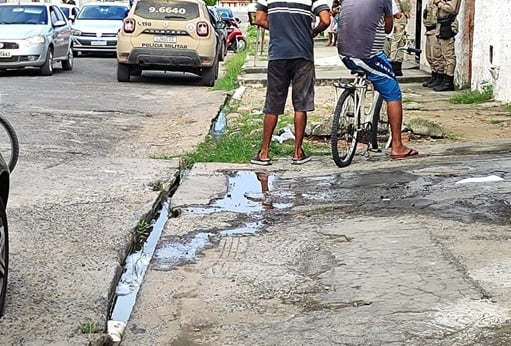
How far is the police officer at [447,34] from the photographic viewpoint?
1523 centimetres

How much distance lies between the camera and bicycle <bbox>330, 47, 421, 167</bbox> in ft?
28.0

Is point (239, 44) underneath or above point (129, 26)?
underneath

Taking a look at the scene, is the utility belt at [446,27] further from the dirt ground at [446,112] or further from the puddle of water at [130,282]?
the puddle of water at [130,282]

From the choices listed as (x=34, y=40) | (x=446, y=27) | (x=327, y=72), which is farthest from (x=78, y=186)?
(x=327, y=72)

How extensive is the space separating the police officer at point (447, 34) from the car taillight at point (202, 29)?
4.40 metres

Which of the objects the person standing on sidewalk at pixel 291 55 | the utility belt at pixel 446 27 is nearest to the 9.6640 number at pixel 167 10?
the utility belt at pixel 446 27

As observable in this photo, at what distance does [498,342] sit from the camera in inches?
164

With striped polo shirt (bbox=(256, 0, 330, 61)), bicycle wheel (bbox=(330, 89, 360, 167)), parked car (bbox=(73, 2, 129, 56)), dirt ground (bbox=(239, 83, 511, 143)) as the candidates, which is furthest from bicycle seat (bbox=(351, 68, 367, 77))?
Result: parked car (bbox=(73, 2, 129, 56))

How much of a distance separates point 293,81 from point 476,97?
6058mm

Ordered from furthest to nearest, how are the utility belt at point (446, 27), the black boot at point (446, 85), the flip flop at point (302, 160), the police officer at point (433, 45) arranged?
the black boot at point (446, 85), the police officer at point (433, 45), the utility belt at point (446, 27), the flip flop at point (302, 160)

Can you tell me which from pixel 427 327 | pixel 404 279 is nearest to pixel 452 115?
pixel 404 279

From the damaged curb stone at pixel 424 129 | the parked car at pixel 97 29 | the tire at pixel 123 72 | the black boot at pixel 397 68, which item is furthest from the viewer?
the parked car at pixel 97 29

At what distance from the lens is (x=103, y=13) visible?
88.1 ft

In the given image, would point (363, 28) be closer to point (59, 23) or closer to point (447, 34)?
point (447, 34)
